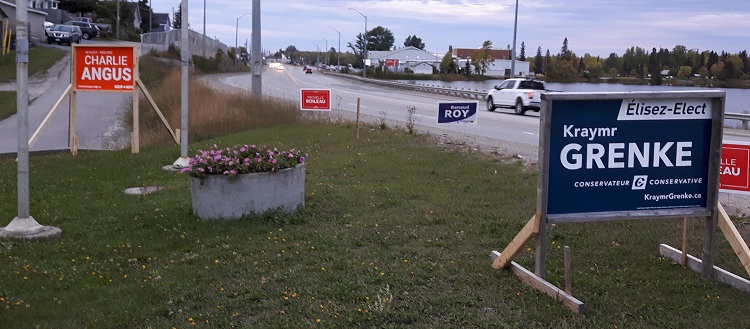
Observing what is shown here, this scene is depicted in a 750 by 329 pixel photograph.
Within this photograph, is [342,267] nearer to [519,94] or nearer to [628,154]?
[628,154]

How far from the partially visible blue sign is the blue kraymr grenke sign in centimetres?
1090

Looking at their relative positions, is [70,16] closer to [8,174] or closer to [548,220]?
[8,174]

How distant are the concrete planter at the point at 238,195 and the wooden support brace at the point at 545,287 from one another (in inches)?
119

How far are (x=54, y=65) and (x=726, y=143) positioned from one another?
42499 millimetres

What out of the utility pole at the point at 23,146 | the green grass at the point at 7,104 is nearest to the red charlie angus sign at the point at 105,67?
the utility pole at the point at 23,146

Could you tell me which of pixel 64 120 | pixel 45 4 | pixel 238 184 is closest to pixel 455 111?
pixel 238 184

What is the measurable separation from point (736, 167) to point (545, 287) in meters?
3.11

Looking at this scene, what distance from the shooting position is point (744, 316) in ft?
18.3

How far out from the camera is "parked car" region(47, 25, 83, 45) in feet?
183

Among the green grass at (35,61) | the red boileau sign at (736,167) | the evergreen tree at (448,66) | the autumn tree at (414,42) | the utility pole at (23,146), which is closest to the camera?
the red boileau sign at (736,167)

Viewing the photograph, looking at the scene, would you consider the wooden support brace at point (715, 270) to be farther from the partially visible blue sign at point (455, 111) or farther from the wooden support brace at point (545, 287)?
the partially visible blue sign at point (455, 111)

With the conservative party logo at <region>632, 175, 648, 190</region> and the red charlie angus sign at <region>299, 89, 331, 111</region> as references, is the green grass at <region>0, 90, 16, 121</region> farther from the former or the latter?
the conservative party logo at <region>632, 175, 648, 190</region>

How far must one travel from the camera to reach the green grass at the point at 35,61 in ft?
134

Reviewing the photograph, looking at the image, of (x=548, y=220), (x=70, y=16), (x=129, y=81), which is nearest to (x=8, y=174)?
(x=129, y=81)
